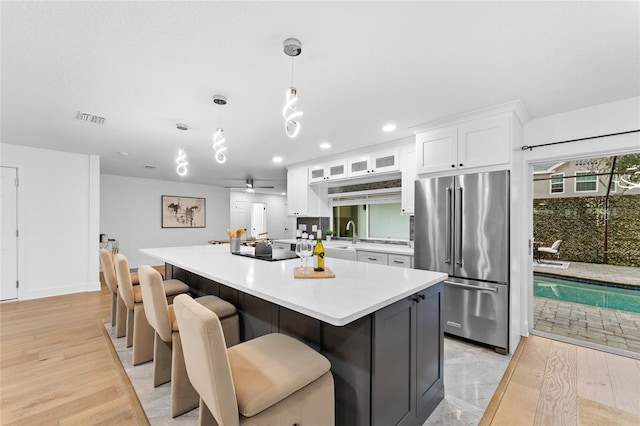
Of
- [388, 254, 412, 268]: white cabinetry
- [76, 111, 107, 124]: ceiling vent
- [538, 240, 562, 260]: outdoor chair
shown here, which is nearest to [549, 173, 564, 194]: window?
[538, 240, 562, 260]: outdoor chair

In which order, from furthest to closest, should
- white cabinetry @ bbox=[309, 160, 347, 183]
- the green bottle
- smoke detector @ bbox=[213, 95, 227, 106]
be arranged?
1. white cabinetry @ bbox=[309, 160, 347, 183]
2. smoke detector @ bbox=[213, 95, 227, 106]
3. the green bottle

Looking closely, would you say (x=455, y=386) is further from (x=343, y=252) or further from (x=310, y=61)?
(x=310, y=61)

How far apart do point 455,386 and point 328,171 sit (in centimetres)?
370

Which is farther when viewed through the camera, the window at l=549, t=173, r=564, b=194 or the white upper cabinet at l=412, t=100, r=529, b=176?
the window at l=549, t=173, r=564, b=194

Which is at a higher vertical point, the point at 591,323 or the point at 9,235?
the point at 9,235

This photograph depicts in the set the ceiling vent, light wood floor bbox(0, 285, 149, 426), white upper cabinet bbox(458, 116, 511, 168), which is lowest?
light wood floor bbox(0, 285, 149, 426)

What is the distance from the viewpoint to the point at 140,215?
7.57 metres

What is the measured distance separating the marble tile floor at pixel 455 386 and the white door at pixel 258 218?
23.3 ft

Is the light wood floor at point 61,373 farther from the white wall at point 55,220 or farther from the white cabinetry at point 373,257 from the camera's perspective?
the white cabinetry at point 373,257

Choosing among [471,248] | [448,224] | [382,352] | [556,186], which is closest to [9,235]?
[382,352]

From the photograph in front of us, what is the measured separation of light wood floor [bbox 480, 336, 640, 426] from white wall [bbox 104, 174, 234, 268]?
8.08 meters

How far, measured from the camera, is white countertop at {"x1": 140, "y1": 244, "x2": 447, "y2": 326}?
1217 millimetres

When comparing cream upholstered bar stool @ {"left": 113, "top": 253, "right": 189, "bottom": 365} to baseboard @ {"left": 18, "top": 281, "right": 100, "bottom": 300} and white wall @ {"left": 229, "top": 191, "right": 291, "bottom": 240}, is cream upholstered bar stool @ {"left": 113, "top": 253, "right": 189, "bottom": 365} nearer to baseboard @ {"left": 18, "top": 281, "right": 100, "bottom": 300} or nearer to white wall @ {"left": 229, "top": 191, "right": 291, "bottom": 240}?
baseboard @ {"left": 18, "top": 281, "right": 100, "bottom": 300}

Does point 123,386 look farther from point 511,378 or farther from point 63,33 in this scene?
point 511,378
